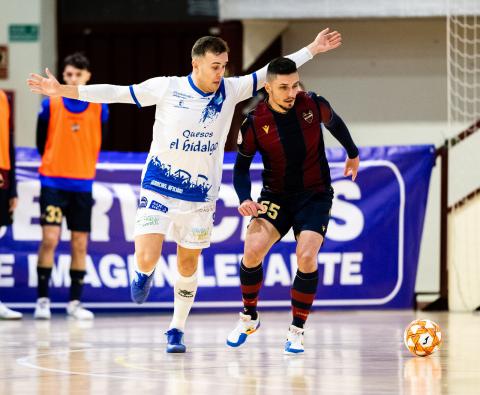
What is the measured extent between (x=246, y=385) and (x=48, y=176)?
5086mm

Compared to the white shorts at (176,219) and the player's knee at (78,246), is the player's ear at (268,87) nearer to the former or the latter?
the white shorts at (176,219)

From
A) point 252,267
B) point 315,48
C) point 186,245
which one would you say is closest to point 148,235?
point 186,245

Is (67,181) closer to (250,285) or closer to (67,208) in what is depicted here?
(67,208)

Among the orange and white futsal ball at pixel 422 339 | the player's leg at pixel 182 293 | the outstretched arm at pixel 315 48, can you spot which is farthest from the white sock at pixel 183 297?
the orange and white futsal ball at pixel 422 339

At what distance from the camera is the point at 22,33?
44.4 ft

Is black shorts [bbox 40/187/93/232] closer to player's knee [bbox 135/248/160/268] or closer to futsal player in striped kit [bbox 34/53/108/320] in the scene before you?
futsal player in striped kit [bbox 34/53/108/320]

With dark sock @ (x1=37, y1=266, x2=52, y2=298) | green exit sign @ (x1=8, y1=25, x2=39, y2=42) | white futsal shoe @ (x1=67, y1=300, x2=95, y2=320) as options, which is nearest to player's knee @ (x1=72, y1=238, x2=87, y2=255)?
dark sock @ (x1=37, y1=266, x2=52, y2=298)

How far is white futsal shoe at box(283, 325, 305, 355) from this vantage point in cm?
654

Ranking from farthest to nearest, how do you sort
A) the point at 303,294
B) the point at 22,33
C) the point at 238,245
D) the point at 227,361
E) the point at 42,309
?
the point at 22,33
the point at 238,245
the point at 42,309
the point at 303,294
the point at 227,361

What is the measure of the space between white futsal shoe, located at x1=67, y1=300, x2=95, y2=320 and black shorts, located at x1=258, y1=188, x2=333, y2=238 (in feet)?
11.1

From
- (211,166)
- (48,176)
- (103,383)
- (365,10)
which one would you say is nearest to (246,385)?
(103,383)

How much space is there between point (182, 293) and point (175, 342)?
0.33m

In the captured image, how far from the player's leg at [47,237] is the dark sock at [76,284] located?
221mm

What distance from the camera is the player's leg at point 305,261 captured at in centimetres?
658
